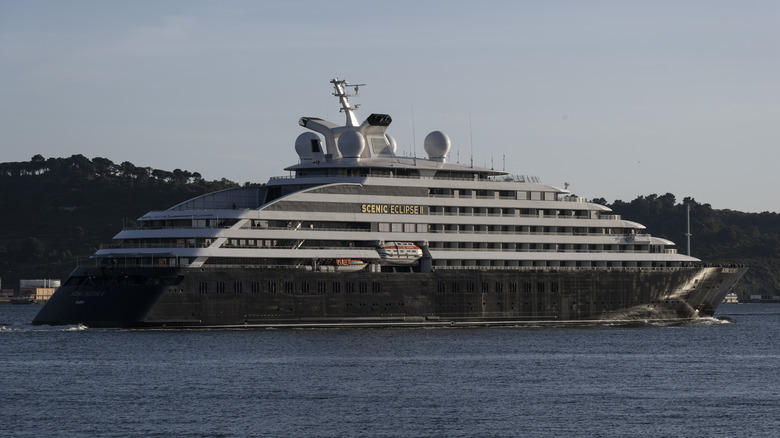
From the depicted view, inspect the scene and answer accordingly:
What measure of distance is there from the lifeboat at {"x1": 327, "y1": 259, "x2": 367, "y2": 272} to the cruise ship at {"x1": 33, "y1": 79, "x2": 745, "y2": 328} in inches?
3.4

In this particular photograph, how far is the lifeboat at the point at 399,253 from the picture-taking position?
75750mm

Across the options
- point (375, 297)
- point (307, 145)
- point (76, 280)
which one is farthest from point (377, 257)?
point (76, 280)

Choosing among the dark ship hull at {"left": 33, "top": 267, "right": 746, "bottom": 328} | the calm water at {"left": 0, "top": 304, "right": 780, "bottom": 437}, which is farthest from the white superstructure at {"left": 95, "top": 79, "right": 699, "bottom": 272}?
the calm water at {"left": 0, "top": 304, "right": 780, "bottom": 437}

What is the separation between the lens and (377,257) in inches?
2977

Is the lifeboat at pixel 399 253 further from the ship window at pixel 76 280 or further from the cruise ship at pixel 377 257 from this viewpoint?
the ship window at pixel 76 280

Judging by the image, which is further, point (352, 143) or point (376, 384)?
point (352, 143)

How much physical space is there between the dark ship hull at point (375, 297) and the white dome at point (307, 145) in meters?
10.5

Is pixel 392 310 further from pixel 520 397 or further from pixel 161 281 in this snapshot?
pixel 520 397

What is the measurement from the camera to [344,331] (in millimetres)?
71500

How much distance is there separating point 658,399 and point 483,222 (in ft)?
115

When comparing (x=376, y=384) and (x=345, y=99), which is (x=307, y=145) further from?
(x=376, y=384)

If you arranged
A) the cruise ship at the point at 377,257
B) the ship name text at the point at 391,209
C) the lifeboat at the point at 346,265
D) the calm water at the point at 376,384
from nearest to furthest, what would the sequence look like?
the calm water at the point at 376,384 < the cruise ship at the point at 377,257 < the lifeboat at the point at 346,265 < the ship name text at the point at 391,209

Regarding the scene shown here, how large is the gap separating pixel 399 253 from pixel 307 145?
10.1 meters

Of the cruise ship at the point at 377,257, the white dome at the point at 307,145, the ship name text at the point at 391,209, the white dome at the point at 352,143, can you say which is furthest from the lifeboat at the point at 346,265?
the white dome at the point at 307,145
